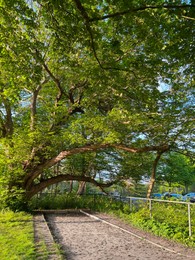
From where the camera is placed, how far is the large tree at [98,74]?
4515 millimetres

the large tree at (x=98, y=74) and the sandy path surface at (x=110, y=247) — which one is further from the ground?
the large tree at (x=98, y=74)

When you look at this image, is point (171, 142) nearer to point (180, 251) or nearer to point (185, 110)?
point (185, 110)

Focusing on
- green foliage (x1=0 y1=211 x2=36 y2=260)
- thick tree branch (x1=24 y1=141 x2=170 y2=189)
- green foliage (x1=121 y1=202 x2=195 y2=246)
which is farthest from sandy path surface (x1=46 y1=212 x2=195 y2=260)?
thick tree branch (x1=24 y1=141 x2=170 y2=189)

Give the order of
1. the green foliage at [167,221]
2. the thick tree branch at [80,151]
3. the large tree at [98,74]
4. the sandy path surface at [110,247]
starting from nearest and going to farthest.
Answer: the large tree at [98,74], the sandy path surface at [110,247], the green foliage at [167,221], the thick tree branch at [80,151]

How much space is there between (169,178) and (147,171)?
4214 mm

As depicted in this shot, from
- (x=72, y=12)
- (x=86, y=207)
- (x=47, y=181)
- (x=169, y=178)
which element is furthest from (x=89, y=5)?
(x=169, y=178)

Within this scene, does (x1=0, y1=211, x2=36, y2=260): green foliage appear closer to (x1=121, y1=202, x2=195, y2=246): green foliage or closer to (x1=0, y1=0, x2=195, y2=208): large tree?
(x1=0, y1=0, x2=195, y2=208): large tree

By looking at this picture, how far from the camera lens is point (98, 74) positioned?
21.2ft

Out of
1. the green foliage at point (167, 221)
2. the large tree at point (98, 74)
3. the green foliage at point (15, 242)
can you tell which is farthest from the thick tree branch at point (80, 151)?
the green foliage at point (15, 242)

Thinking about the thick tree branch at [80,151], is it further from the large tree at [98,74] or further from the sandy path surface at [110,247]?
the sandy path surface at [110,247]

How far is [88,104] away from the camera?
11250mm

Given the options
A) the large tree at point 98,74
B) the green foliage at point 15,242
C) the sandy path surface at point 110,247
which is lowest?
the sandy path surface at point 110,247

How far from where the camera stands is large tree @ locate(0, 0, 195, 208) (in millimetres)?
4515

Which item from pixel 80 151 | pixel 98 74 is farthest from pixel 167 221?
pixel 98 74
